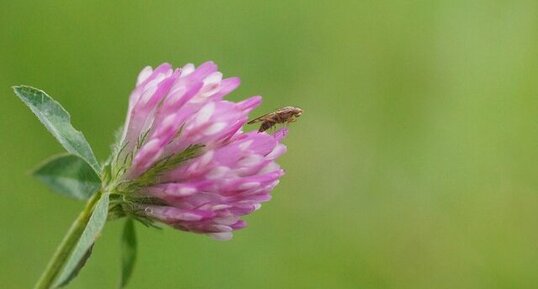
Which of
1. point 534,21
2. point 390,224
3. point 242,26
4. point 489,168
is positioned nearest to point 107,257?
point 390,224

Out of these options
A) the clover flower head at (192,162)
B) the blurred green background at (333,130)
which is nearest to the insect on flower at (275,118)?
the clover flower head at (192,162)

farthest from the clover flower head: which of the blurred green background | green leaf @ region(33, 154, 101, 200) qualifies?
the blurred green background

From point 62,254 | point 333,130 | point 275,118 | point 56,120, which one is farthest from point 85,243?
point 333,130

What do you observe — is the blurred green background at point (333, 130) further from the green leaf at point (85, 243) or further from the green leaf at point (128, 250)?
the green leaf at point (85, 243)

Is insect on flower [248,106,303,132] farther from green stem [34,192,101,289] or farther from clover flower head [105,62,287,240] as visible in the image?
green stem [34,192,101,289]

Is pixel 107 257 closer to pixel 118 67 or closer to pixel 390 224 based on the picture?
pixel 118 67

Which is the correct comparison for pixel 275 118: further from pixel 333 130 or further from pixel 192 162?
pixel 333 130

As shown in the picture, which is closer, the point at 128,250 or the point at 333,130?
the point at 128,250
